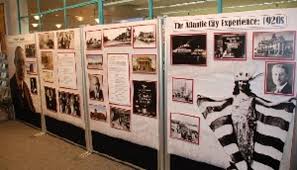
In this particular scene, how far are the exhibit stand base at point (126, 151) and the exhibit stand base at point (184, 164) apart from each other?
0.77 ft

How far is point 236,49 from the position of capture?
248cm

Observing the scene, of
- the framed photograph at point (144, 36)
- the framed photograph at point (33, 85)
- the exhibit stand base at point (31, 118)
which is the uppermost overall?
the framed photograph at point (144, 36)

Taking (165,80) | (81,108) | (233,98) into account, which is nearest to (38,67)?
(81,108)

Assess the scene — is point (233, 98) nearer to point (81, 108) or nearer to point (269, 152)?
point (269, 152)

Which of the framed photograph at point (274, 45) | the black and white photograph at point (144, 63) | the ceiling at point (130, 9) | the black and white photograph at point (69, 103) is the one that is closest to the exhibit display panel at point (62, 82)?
the black and white photograph at point (69, 103)

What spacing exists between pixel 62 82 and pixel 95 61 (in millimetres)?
922

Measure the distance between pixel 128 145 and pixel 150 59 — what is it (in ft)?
3.68

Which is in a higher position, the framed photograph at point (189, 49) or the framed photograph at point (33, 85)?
the framed photograph at point (189, 49)

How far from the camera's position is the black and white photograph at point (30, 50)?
516 centimetres

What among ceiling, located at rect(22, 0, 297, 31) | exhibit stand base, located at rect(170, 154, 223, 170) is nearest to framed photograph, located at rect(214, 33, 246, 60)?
exhibit stand base, located at rect(170, 154, 223, 170)

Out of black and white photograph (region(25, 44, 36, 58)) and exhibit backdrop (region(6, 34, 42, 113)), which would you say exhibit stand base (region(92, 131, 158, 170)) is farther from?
black and white photograph (region(25, 44, 36, 58))

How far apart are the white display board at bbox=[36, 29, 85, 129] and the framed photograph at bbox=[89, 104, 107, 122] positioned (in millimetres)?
237

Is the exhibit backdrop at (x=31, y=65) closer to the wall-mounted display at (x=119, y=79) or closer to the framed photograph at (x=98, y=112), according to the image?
the framed photograph at (x=98, y=112)

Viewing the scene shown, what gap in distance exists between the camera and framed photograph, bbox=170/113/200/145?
2844 millimetres
